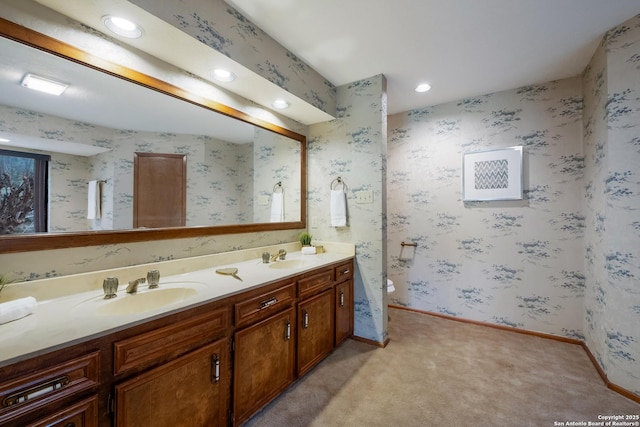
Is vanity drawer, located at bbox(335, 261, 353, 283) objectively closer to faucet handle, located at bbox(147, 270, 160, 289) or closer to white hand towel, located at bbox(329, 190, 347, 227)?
white hand towel, located at bbox(329, 190, 347, 227)

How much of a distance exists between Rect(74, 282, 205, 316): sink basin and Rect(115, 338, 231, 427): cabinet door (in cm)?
29

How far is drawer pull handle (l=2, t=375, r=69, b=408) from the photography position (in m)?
0.74

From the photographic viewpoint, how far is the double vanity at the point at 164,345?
2.67ft

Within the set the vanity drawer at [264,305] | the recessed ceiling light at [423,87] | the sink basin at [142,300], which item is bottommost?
the vanity drawer at [264,305]

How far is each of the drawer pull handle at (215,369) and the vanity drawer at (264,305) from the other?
17cm

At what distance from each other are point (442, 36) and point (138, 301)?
8.27 ft

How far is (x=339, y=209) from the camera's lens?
2.50m

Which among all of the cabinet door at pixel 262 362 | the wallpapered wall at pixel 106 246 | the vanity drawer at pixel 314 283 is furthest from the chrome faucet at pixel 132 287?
the vanity drawer at pixel 314 283

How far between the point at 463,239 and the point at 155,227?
2911mm

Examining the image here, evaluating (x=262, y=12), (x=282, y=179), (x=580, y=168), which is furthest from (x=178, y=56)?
(x=580, y=168)

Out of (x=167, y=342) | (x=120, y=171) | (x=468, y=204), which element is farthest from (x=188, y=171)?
(x=468, y=204)

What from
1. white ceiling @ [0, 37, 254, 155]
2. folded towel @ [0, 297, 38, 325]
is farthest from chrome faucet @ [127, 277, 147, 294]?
white ceiling @ [0, 37, 254, 155]

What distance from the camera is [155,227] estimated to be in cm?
161

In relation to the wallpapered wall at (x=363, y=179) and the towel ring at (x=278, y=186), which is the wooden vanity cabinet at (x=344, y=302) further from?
the towel ring at (x=278, y=186)
